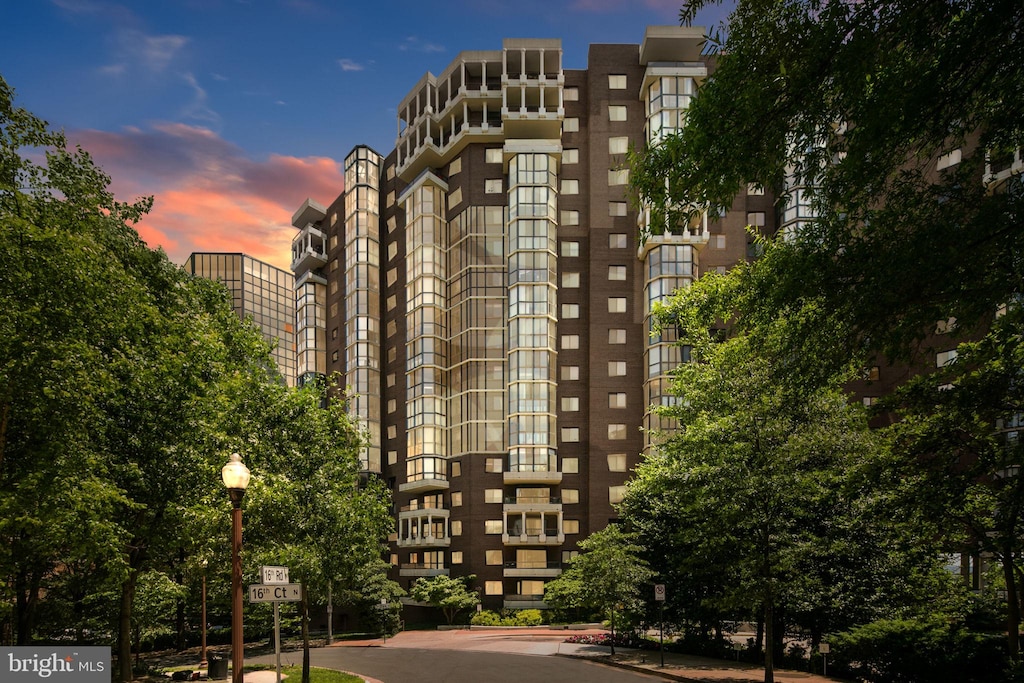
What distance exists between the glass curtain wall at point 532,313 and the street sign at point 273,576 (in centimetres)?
5081

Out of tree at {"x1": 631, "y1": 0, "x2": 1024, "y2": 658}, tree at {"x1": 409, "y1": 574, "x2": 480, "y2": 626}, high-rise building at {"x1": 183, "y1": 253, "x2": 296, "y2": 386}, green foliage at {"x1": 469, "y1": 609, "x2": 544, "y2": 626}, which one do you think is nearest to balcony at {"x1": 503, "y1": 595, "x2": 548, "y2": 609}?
green foliage at {"x1": 469, "y1": 609, "x2": 544, "y2": 626}

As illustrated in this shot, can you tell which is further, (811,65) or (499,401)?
(499,401)

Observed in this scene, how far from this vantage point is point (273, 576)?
1118 centimetres

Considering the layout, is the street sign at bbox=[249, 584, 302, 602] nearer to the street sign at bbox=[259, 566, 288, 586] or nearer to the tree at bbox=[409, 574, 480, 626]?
the street sign at bbox=[259, 566, 288, 586]

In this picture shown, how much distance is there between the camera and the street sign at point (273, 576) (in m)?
11.0

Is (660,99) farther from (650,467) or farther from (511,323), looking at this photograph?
(650,467)

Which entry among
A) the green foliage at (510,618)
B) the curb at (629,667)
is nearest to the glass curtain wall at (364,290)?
the green foliage at (510,618)

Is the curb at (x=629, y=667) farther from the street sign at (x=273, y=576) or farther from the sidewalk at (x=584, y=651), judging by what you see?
the street sign at (x=273, y=576)

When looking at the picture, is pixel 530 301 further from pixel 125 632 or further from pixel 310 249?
pixel 125 632

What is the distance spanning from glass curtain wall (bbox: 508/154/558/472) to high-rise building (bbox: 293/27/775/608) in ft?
0.43

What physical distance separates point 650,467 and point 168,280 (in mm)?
24715

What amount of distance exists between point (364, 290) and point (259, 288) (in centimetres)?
7286

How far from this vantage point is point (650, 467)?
121ft

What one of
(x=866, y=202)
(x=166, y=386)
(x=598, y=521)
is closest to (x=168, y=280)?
(x=166, y=386)
